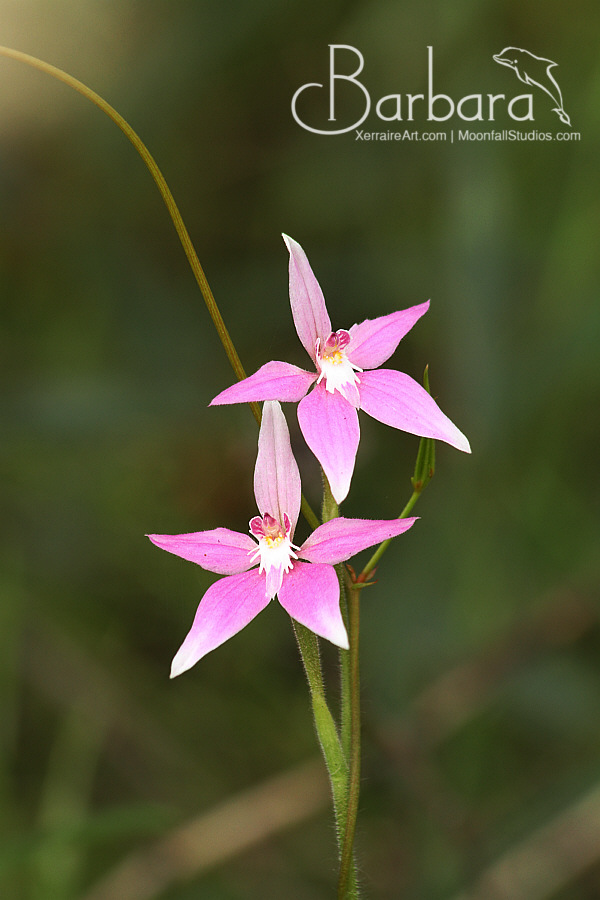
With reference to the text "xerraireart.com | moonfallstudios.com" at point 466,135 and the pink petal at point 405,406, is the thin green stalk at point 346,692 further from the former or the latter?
the text "xerraireart.com | moonfallstudios.com" at point 466,135

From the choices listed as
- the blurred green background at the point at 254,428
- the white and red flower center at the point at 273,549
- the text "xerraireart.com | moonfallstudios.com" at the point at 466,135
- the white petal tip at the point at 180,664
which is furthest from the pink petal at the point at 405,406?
the text "xerraireart.com | moonfallstudios.com" at the point at 466,135

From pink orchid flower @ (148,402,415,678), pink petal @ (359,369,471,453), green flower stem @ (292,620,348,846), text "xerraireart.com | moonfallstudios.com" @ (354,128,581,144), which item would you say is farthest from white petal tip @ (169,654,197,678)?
text "xerraireart.com | moonfallstudios.com" @ (354,128,581,144)

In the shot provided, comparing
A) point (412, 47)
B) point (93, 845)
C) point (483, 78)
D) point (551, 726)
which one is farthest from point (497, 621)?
point (412, 47)

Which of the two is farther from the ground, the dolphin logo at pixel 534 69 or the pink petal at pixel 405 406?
the dolphin logo at pixel 534 69

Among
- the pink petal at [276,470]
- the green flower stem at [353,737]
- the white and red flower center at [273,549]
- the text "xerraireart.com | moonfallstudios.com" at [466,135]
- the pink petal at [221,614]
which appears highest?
the text "xerraireart.com | moonfallstudios.com" at [466,135]

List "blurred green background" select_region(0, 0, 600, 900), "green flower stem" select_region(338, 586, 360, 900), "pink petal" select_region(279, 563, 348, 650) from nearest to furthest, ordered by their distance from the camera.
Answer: "pink petal" select_region(279, 563, 348, 650), "green flower stem" select_region(338, 586, 360, 900), "blurred green background" select_region(0, 0, 600, 900)

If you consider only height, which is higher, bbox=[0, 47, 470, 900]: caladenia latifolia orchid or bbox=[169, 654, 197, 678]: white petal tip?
bbox=[0, 47, 470, 900]: caladenia latifolia orchid

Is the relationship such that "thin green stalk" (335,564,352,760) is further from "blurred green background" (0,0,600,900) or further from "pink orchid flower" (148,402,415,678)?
"blurred green background" (0,0,600,900)
